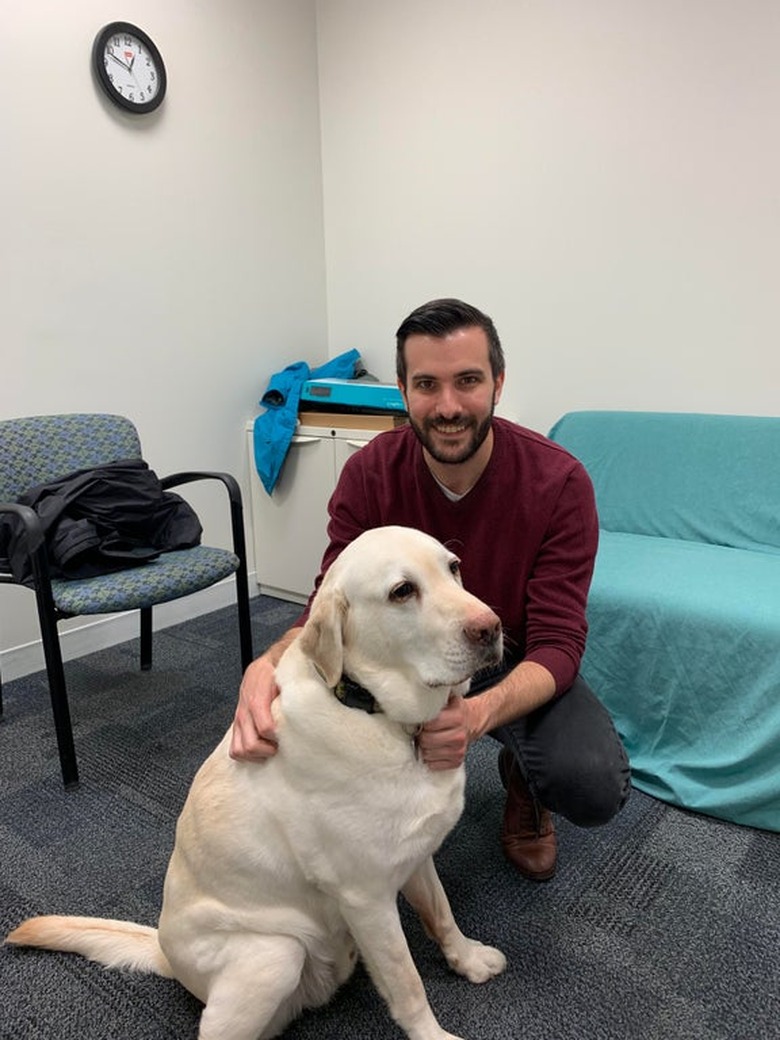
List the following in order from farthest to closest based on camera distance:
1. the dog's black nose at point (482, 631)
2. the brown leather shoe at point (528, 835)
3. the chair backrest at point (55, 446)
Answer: the chair backrest at point (55, 446)
the brown leather shoe at point (528, 835)
the dog's black nose at point (482, 631)

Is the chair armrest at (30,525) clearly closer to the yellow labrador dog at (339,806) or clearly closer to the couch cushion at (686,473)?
the yellow labrador dog at (339,806)

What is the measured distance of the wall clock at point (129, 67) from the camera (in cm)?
280

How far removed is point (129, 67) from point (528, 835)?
3245mm

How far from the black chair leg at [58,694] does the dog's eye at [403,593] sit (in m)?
1.36

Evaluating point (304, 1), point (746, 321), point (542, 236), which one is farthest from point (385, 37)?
point (746, 321)

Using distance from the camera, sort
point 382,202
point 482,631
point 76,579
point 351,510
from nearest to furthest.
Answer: point 482,631 < point 351,510 < point 76,579 < point 382,202

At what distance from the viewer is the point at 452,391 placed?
1.50 m

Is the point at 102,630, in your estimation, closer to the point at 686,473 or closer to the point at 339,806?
the point at 339,806

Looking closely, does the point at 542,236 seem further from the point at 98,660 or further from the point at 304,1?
the point at 98,660

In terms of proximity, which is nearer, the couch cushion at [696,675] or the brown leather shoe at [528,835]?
the brown leather shoe at [528,835]

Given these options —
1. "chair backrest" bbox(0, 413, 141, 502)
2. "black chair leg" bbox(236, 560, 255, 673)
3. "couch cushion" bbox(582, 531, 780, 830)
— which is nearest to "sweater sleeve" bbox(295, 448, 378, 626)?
"couch cushion" bbox(582, 531, 780, 830)

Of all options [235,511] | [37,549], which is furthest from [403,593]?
[235,511]

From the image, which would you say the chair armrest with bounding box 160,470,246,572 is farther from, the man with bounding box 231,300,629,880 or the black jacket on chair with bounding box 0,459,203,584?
the man with bounding box 231,300,629,880

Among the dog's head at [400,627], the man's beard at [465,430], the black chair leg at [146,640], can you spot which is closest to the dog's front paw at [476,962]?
the dog's head at [400,627]
